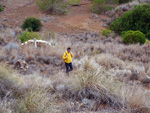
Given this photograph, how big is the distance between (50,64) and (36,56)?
1148mm

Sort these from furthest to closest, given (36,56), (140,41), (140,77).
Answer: (140,41), (36,56), (140,77)

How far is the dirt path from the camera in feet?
70.7

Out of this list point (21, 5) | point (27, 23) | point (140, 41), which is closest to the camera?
point (140, 41)

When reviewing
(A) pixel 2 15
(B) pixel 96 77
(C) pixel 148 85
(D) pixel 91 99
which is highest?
(A) pixel 2 15

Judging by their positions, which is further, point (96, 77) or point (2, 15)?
point (2, 15)

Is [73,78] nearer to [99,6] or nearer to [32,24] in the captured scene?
[32,24]

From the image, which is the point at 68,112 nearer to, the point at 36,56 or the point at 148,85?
the point at 148,85

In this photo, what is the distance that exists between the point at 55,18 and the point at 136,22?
401 inches

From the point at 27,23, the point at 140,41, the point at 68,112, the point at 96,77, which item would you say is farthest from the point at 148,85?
the point at 27,23

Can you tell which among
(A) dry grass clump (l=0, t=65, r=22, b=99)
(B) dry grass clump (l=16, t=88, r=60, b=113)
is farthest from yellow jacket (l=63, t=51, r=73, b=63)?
(B) dry grass clump (l=16, t=88, r=60, b=113)

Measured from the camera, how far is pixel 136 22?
2114 centimetres

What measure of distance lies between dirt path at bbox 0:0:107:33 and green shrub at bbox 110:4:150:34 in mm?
2376

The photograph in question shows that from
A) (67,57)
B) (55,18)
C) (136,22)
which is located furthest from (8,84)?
(55,18)

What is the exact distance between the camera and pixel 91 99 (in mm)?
4789
